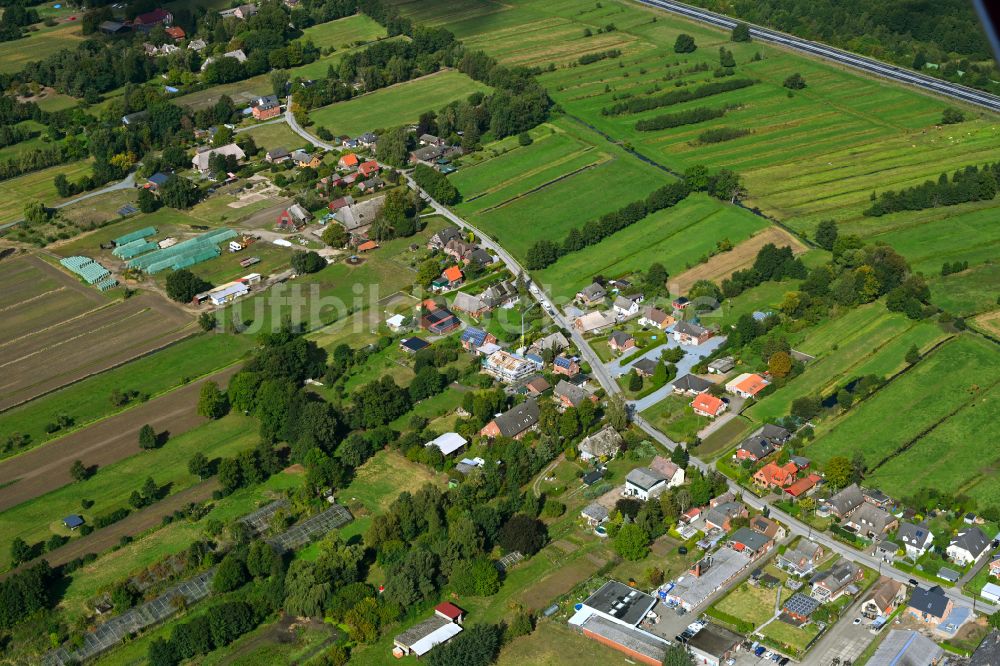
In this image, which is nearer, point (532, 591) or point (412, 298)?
point (532, 591)

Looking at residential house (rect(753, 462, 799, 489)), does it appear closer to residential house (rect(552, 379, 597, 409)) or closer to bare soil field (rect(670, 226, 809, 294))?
residential house (rect(552, 379, 597, 409))

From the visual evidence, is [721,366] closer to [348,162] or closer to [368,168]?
[368,168]

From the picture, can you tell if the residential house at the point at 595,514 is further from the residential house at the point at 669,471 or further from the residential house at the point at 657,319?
A: the residential house at the point at 657,319

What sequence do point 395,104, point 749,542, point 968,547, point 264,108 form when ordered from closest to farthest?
point 968,547 → point 749,542 → point 264,108 → point 395,104

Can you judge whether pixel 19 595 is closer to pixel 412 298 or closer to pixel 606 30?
pixel 412 298

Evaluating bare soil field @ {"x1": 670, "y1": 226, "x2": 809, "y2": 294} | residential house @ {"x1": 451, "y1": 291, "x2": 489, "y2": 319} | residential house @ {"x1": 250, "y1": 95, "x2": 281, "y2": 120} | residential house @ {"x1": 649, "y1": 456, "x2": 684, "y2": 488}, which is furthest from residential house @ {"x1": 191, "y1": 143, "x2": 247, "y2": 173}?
residential house @ {"x1": 649, "y1": 456, "x2": 684, "y2": 488}

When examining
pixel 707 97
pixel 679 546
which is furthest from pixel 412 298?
pixel 707 97

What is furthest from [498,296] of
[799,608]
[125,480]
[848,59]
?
[848,59]
